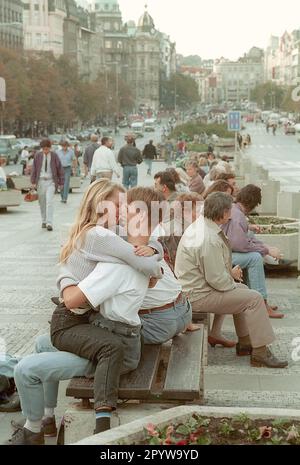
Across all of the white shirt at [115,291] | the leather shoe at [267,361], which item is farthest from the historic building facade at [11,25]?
the white shirt at [115,291]

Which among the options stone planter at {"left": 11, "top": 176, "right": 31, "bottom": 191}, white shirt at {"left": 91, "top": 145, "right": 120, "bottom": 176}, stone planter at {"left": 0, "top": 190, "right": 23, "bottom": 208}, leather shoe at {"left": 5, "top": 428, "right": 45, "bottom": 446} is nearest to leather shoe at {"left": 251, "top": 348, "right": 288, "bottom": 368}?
leather shoe at {"left": 5, "top": 428, "right": 45, "bottom": 446}

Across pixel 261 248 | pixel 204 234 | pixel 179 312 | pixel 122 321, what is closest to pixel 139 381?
pixel 122 321

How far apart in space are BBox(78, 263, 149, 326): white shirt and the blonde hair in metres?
0.27

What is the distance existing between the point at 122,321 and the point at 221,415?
98cm

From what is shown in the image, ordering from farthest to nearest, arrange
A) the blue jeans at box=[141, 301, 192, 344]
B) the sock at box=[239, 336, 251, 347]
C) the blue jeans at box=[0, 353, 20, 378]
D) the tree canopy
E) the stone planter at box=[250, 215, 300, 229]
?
1. the tree canopy
2. the stone planter at box=[250, 215, 300, 229]
3. the sock at box=[239, 336, 251, 347]
4. the blue jeans at box=[0, 353, 20, 378]
5. the blue jeans at box=[141, 301, 192, 344]

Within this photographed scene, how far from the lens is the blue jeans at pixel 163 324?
596 cm

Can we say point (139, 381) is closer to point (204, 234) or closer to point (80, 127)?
point (204, 234)

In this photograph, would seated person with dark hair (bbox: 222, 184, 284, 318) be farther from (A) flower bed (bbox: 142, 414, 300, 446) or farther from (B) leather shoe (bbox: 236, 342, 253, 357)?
(A) flower bed (bbox: 142, 414, 300, 446)

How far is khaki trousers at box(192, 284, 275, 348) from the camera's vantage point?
23.6 ft

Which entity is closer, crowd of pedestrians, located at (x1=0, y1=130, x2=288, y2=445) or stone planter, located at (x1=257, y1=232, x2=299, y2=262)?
crowd of pedestrians, located at (x1=0, y1=130, x2=288, y2=445)

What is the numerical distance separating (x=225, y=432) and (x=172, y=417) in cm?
28

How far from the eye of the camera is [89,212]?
573cm

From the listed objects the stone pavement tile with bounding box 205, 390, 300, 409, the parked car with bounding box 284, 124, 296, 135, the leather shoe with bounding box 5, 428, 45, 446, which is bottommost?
the parked car with bounding box 284, 124, 296, 135

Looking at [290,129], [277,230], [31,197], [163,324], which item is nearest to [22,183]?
[31,197]
